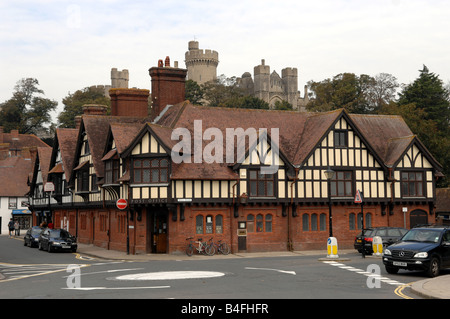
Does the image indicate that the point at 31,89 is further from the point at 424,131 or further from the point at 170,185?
the point at 170,185

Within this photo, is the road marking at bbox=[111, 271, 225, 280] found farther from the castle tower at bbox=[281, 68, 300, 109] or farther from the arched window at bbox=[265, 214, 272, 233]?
the castle tower at bbox=[281, 68, 300, 109]

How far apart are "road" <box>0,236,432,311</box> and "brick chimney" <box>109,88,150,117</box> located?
21532 mm

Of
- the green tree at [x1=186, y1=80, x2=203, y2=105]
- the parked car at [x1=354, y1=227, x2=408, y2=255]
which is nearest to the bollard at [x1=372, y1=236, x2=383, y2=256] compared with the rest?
the parked car at [x1=354, y1=227, x2=408, y2=255]

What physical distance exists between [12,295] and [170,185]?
17233 millimetres

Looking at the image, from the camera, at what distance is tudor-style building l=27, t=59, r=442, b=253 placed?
3319 centimetres

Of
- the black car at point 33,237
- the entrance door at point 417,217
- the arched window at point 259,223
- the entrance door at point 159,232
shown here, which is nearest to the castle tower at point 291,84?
the entrance door at point 417,217

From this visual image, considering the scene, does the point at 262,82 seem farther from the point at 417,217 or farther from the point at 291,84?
the point at 417,217

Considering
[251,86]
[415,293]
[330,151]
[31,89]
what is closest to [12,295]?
[415,293]

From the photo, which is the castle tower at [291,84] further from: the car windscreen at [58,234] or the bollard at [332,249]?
the bollard at [332,249]

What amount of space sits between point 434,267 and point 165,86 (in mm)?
25745

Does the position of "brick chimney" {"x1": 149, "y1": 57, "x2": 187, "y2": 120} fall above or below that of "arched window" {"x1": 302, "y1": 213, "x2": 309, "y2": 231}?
above

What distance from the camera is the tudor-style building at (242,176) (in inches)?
1307

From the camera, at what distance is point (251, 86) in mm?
171375
